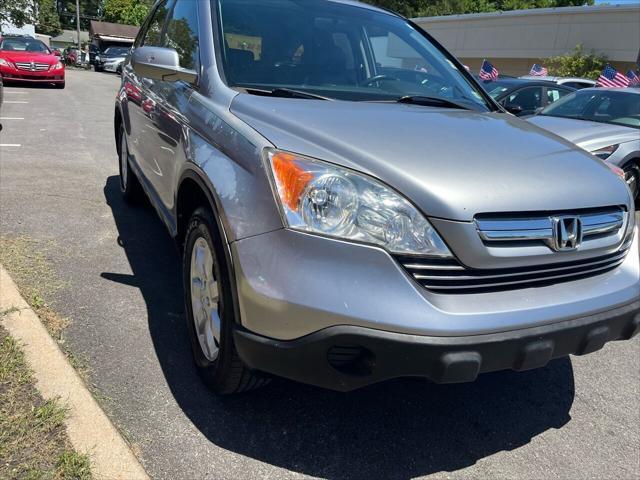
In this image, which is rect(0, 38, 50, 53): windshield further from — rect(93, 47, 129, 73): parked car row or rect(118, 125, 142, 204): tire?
rect(118, 125, 142, 204): tire

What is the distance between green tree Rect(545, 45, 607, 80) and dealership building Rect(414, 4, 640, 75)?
0.59m

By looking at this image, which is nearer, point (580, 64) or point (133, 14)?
point (580, 64)

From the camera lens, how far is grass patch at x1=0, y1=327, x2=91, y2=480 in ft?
6.56

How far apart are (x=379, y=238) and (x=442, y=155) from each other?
45cm

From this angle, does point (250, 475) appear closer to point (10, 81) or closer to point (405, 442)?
point (405, 442)

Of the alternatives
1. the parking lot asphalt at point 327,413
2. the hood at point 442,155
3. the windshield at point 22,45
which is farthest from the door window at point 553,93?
the windshield at point 22,45

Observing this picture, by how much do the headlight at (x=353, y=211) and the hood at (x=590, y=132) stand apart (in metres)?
4.85

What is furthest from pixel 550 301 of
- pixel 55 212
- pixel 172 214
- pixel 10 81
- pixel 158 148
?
pixel 10 81

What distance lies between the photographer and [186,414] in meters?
2.46

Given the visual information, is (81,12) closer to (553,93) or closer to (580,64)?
(580,64)

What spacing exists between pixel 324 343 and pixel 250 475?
0.67 meters

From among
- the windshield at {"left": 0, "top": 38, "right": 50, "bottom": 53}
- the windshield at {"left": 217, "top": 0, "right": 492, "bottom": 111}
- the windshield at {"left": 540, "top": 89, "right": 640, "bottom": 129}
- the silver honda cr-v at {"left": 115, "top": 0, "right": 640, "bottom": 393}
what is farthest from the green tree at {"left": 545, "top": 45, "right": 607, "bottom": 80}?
the silver honda cr-v at {"left": 115, "top": 0, "right": 640, "bottom": 393}

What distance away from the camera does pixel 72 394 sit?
242cm

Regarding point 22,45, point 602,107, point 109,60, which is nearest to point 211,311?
point 602,107
